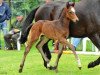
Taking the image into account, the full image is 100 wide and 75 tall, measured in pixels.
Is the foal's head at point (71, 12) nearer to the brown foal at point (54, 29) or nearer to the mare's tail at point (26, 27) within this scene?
the brown foal at point (54, 29)

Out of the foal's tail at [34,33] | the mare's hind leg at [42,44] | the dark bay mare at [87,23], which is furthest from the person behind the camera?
the dark bay mare at [87,23]

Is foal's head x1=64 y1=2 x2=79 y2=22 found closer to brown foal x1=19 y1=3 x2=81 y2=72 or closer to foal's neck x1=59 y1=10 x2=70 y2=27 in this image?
brown foal x1=19 y1=3 x2=81 y2=72

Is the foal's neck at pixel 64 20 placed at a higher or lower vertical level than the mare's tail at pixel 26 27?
higher

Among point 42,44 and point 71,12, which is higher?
point 71,12

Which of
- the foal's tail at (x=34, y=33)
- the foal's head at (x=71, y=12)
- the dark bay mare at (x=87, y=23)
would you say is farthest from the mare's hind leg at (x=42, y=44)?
the foal's head at (x=71, y=12)

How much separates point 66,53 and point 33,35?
225 inches

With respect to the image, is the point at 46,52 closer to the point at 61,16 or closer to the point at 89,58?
the point at 61,16

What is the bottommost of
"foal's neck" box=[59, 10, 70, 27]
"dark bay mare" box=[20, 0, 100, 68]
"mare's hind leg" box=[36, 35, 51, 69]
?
"mare's hind leg" box=[36, 35, 51, 69]

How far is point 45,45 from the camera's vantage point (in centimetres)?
1162

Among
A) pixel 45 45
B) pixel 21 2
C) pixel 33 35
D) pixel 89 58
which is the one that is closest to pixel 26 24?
pixel 45 45

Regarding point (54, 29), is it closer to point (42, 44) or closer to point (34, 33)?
point (34, 33)

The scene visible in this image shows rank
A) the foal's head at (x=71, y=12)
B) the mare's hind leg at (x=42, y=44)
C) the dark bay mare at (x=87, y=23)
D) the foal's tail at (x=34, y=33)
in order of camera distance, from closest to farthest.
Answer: the foal's head at (x=71, y=12), the foal's tail at (x=34, y=33), the mare's hind leg at (x=42, y=44), the dark bay mare at (x=87, y=23)

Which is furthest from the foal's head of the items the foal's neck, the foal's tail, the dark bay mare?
the dark bay mare

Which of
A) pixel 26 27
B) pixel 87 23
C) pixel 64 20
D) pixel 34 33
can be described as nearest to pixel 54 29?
pixel 64 20
